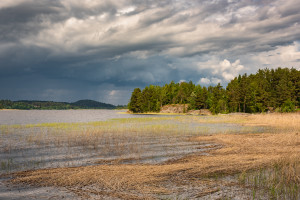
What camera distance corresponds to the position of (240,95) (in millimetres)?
116125

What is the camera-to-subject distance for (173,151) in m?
21.3

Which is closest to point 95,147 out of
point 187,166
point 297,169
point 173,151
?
point 173,151

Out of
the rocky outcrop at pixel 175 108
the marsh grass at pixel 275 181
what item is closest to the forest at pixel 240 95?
the rocky outcrop at pixel 175 108

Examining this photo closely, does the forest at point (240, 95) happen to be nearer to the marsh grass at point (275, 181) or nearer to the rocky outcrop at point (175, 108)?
the rocky outcrop at point (175, 108)

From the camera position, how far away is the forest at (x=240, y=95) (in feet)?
363

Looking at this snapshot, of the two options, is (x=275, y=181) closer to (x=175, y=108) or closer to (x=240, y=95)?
(x=240, y=95)

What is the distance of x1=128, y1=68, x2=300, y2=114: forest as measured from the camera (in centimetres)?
11075

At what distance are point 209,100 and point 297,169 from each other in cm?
13227

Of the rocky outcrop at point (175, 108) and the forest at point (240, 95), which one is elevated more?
the forest at point (240, 95)

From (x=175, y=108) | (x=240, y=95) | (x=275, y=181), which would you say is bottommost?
(x=275, y=181)

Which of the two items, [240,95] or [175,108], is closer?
[240,95]

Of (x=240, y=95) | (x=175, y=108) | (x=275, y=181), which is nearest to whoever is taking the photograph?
(x=275, y=181)

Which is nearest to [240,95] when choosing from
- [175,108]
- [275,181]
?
[175,108]

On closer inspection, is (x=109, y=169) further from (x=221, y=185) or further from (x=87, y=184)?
(x=221, y=185)
